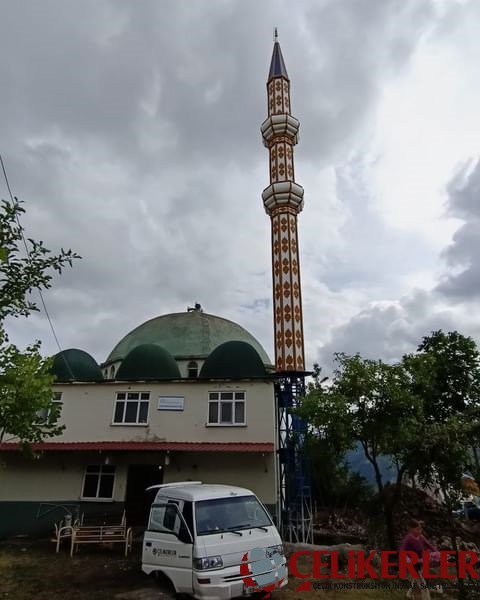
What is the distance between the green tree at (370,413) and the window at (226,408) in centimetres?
438

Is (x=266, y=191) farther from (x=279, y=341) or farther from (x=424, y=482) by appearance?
(x=424, y=482)

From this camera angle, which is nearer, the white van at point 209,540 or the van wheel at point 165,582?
the white van at point 209,540

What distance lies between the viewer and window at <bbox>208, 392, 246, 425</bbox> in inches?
645

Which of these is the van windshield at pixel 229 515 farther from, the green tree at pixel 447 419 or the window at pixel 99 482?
the window at pixel 99 482

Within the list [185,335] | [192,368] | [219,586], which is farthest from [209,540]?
[185,335]

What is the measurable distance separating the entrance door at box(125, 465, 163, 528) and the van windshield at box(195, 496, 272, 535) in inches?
350

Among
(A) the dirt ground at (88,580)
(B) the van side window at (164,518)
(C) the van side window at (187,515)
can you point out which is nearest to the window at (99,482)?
(A) the dirt ground at (88,580)

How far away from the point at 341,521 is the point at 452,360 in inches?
380

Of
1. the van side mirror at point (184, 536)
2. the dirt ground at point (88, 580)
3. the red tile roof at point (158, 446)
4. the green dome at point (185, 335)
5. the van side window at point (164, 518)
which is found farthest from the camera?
the green dome at point (185, 335)

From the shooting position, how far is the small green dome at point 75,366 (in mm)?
18719

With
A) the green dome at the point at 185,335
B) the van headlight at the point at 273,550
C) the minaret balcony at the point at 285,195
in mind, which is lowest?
the van headlight at the point at 273,550

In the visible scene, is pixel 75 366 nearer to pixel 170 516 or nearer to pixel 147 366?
pixel 147 366

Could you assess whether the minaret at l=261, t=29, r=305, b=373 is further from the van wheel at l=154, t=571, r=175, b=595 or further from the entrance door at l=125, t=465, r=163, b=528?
the van wheel at l=154, t=571, r=175, b=595

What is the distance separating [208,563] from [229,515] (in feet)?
3.76
